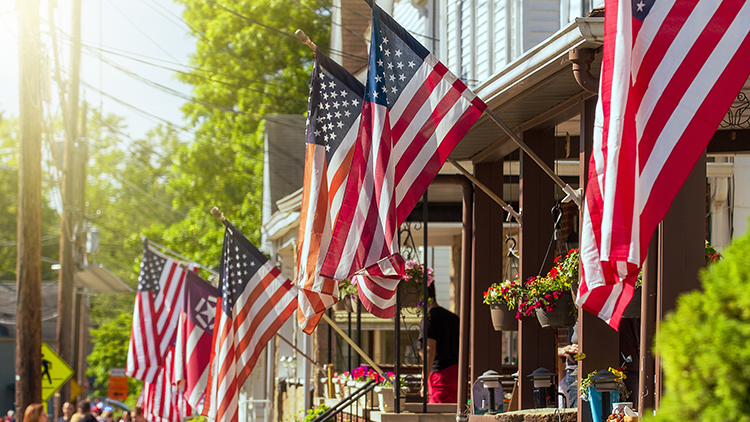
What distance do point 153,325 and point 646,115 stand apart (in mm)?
12918

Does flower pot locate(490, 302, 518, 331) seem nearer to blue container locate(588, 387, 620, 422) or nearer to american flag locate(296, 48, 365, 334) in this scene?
american flag locate(296, 48, 365, 334)

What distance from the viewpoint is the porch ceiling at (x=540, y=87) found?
5.71 m

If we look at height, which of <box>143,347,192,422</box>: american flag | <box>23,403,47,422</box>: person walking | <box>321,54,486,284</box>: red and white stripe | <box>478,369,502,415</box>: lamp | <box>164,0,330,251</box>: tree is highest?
<box>164,0,330,251</box>: tree

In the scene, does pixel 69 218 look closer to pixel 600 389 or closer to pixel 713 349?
pixel 600 389

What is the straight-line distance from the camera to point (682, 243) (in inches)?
215

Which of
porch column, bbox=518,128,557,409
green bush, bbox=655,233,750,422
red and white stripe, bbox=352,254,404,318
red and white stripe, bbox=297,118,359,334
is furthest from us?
porch column, bbox=518,128,557,409

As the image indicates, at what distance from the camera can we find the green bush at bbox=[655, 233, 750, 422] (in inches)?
90.8

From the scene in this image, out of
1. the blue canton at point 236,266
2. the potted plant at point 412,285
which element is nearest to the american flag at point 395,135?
the blue canton at point 236,266

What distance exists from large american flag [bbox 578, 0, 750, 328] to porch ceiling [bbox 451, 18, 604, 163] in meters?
1.15

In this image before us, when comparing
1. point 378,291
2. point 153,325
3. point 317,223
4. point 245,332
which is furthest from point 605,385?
point 153,325

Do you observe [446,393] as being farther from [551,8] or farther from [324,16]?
[324,16]

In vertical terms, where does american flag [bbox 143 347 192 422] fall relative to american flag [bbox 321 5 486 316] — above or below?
below

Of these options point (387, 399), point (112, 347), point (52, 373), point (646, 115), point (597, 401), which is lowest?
point (112, 347)

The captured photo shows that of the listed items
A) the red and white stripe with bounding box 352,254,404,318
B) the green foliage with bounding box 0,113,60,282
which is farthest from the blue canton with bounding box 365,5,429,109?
the green foliage with bounding box 0,113,60,282
